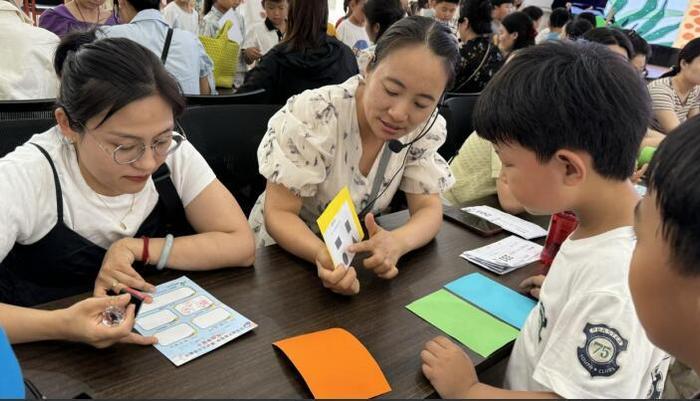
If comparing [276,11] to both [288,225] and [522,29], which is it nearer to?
[522,29]

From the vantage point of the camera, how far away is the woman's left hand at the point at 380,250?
1.22 m

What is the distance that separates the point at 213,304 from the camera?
1059 millimetres

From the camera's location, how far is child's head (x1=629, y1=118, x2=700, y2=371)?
1.87ft

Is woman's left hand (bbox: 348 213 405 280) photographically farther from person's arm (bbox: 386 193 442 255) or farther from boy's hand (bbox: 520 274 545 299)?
boy's hand (bbox: 520 274 545 299)

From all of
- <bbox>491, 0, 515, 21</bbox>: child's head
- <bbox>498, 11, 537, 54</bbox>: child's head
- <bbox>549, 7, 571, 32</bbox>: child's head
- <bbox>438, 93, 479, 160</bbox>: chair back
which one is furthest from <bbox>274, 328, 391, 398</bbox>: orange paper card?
<bbox>549, 7, 571, 32</bbox>: child's head

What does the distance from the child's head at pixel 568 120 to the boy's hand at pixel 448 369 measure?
322 mm

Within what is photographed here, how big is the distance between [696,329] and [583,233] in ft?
1.19

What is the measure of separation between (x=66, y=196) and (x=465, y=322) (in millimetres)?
941

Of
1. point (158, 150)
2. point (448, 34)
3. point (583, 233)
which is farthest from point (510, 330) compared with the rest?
point (158, 150)

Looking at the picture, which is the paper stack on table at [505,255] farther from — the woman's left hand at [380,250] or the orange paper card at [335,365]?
the orange paper card at [335,365]

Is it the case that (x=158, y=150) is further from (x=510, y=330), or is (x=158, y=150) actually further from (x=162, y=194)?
(x=510, y=330)

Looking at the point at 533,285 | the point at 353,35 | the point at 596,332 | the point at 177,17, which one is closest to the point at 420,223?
the point at 533,285

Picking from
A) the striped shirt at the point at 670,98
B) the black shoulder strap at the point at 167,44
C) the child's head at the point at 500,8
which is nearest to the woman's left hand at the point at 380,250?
the black shoulder strap at the point at 167,44

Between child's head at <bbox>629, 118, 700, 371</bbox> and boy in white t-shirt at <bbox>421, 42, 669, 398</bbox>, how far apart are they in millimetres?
126
